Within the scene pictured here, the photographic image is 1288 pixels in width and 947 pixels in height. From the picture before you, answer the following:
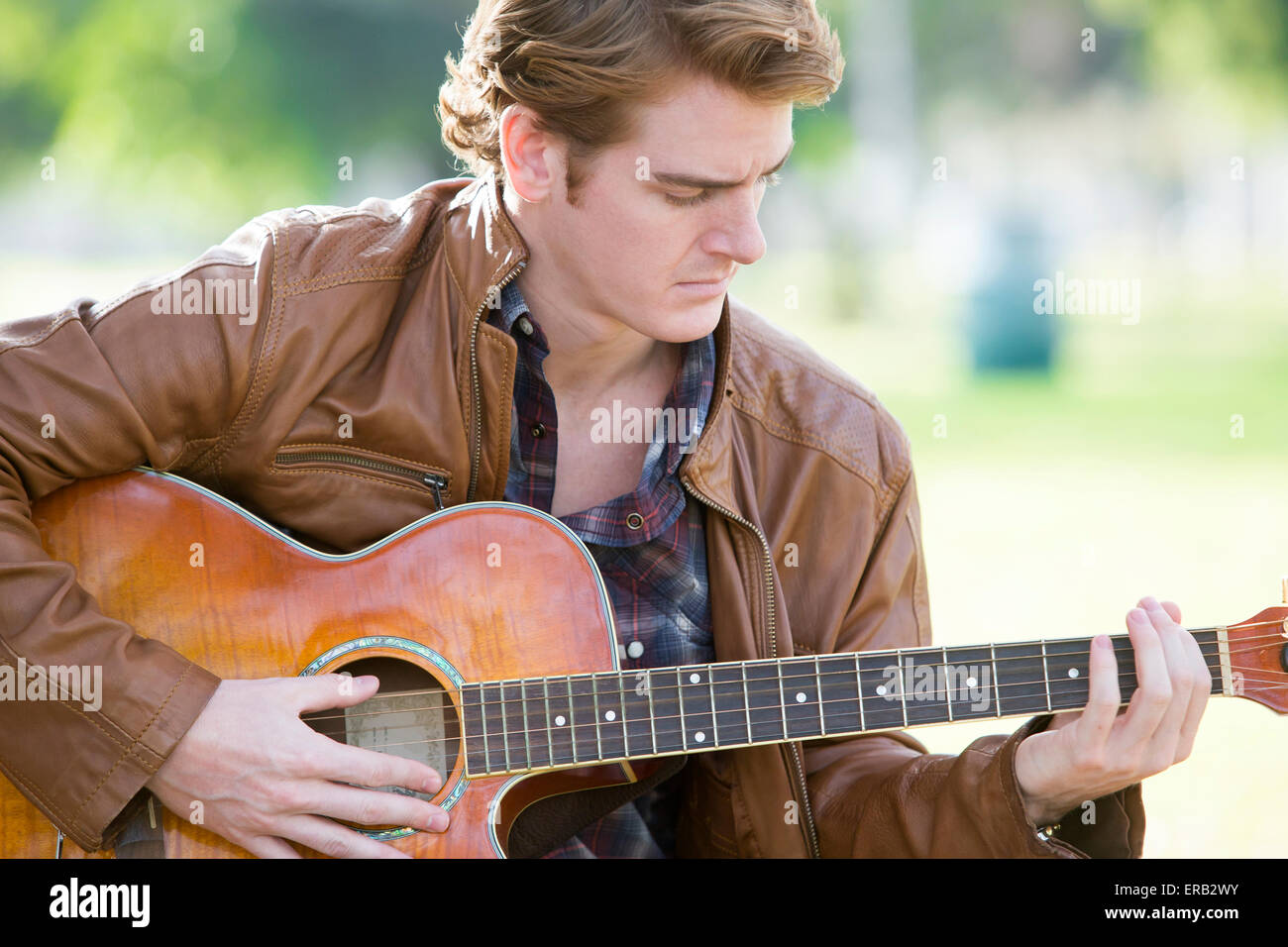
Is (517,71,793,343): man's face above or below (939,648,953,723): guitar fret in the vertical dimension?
above

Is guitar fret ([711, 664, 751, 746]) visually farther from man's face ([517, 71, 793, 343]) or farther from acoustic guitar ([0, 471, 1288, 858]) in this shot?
man's face ([517, 71, 793, 343])

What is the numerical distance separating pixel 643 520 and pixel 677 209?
0.57m

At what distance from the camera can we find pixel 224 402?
208 centimetres

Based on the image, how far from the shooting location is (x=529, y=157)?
221 cm

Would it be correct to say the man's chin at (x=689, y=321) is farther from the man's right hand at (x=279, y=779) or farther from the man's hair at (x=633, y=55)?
the man's right hand at (x=279, y=779)

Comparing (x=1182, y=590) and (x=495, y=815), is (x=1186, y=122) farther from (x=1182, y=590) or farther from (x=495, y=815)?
(x=495, y=815)

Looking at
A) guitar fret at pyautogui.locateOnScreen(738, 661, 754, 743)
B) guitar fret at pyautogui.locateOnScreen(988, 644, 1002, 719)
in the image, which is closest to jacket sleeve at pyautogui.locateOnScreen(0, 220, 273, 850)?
guitar fret at pyautogui.locateOnScreen(738, 661, 754, 743)

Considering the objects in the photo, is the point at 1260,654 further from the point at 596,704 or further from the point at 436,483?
the point at 436,483

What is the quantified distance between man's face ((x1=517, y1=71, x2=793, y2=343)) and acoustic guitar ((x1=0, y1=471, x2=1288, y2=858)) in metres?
0.45

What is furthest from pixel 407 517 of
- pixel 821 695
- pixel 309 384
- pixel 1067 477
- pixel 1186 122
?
pixel 1186 122

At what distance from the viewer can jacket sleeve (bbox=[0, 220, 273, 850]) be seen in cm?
188

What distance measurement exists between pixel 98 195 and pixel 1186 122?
14076 millimetres

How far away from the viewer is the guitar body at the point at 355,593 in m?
2.00
